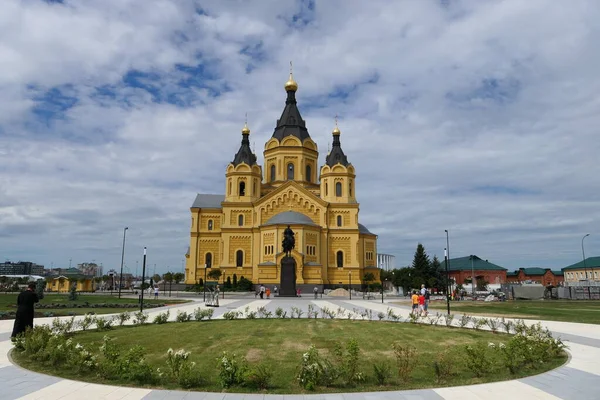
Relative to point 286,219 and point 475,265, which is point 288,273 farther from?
point 475,265

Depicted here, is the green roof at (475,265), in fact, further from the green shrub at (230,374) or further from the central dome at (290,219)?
the green shrub at (230,374)

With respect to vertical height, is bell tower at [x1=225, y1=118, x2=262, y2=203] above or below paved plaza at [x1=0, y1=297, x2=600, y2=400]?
above

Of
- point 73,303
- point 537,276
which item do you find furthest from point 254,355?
point 537,276

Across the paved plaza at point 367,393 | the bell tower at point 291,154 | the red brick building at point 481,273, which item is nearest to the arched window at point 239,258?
the bell tower at point 291,154

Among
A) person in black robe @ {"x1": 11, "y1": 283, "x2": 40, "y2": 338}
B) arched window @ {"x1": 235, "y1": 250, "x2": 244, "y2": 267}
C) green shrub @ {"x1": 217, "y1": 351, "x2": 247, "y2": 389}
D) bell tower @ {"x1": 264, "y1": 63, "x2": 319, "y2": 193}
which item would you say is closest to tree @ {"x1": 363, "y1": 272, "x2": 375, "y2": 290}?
bell tower @ {"x1": 264, "y1": 63, "x2": 319, "y2": 193}

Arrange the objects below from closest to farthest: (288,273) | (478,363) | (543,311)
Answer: (478,363), (543,311), (288,273)

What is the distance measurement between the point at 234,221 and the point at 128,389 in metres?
59.4

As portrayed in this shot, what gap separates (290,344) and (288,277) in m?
33.5

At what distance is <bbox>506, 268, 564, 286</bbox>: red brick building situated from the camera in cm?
11412

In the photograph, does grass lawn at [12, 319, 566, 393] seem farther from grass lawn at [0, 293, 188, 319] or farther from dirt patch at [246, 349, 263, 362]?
grass lawn at [0, 293, 188, 319]

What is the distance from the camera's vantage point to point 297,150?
234 feet

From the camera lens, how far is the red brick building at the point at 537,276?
374ft

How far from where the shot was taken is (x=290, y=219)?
63.1 meters

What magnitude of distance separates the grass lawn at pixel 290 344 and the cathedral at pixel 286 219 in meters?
42.3
